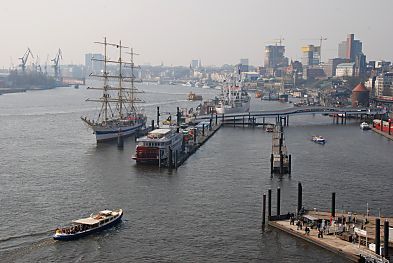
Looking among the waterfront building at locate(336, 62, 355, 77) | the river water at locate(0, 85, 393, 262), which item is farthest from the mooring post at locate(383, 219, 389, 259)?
the waterfront building at locate(336, 62, 355, 77)

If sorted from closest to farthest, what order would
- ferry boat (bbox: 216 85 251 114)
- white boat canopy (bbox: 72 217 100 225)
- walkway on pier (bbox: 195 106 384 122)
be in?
white boat canopy (bbox: 72 217 100 225) → walkway on pier (bbox: 195 106 384 122) → ferry boat (bbox: 216 85 251 114)

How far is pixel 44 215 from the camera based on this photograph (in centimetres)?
1839

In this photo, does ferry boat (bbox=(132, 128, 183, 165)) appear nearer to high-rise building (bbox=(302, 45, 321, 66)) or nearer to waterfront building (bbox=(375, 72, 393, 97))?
waterfront building (bbox=(375, 72, 393, 97))

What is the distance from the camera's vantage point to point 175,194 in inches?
851

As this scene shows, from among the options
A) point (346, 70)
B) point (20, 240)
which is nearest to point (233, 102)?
point (20, 240)

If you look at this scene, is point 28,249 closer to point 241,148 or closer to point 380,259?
point 380,259

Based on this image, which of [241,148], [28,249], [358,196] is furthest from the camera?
[241,148]

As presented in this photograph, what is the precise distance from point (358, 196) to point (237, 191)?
4.40m

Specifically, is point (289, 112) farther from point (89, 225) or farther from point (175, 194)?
point (89, 225)

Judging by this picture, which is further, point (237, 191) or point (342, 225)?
point (237, 191)

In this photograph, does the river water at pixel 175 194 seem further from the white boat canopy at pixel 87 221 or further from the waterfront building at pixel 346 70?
the waterfront building at pixel 346 70

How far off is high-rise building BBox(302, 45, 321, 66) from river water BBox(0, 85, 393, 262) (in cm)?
14188

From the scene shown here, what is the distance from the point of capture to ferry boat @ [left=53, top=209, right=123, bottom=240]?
16.2 meters

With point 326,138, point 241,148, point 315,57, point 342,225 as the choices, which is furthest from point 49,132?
point 315,57
